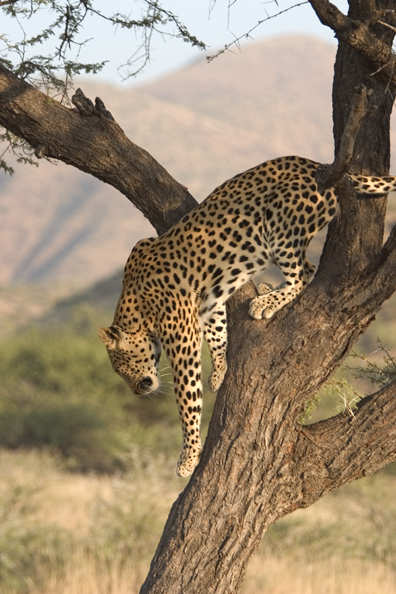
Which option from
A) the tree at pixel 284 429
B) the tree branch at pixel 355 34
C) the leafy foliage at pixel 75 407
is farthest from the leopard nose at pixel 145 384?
the leafy foliage at pixel 75 407

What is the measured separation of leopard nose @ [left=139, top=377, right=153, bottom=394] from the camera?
20.3ft

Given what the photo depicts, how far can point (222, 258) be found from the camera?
17.4 feet

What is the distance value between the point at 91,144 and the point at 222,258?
3.99ft

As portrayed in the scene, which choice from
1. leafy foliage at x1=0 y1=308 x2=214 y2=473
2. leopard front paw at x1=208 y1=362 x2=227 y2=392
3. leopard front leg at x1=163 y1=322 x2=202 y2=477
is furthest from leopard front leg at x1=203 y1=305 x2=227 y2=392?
leafy foliage at x1=0 y1=308 x2=214 y2=473

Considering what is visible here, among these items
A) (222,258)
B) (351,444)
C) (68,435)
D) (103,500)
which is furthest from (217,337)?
(68,435)

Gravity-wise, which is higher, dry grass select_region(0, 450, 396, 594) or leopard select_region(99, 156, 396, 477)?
leopard select_region(99, 156, 396, 477)

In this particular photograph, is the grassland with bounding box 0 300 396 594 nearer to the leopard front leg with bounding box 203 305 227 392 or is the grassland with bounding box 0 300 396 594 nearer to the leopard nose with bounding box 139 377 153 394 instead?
the leopard nose with bounding box 139 377 153 394

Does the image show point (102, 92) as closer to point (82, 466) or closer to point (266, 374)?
point (82, 466)

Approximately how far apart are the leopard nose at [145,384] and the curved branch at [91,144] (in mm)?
1285

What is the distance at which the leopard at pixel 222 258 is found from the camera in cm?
517

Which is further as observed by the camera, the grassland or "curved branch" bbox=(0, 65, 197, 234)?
the grassland

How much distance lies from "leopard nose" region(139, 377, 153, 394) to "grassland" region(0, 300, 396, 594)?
175 millimetres

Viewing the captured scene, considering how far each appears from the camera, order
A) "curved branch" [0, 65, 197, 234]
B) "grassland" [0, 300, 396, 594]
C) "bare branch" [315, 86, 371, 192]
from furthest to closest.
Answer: "grassland" [0, 300, 396, 594] → "curved branch" [0, 65, 197, 234] → "bare branch" [315, 86, 371, 192]

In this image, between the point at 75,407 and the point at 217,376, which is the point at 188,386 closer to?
the point at 217,376
